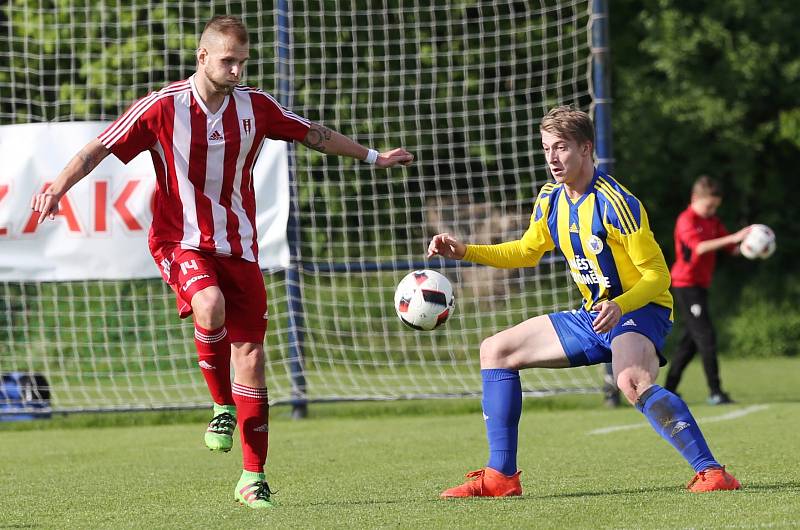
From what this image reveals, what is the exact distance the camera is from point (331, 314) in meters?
14.1

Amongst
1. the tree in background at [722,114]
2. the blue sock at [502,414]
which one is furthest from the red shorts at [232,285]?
the tree in background at [722,114]

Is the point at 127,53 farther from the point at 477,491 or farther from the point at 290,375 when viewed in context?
the point at 477,491

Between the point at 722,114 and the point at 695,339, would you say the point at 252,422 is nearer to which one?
the point at 695,339

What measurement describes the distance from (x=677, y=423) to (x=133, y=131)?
8.30ft

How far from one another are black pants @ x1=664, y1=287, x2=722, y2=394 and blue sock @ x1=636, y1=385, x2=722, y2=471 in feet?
18.3

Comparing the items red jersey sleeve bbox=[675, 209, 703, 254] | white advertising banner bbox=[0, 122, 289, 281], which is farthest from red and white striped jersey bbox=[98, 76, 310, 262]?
red jersey sleeve bbox=[675, 209, 703, 254]

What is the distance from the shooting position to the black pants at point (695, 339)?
35.5 feet

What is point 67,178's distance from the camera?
534 centimetres

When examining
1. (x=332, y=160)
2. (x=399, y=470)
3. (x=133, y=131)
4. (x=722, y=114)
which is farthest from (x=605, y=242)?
(x=722, y=114)

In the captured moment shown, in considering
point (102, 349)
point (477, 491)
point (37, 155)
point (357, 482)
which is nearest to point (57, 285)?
point (102, 349)

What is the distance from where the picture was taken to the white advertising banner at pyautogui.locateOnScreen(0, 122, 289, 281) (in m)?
9.89

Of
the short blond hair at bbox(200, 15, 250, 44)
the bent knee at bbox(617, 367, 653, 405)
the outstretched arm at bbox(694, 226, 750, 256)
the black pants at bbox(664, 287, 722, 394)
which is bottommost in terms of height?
the black pants at bbox(664, 287, 722, 394)

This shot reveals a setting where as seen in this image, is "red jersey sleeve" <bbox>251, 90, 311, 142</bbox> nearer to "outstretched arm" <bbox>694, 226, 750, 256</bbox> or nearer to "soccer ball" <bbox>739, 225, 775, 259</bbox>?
"outstretched arm" <bbox>694, 226, 750, 256</bbox>

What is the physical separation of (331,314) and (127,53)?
3503mm
